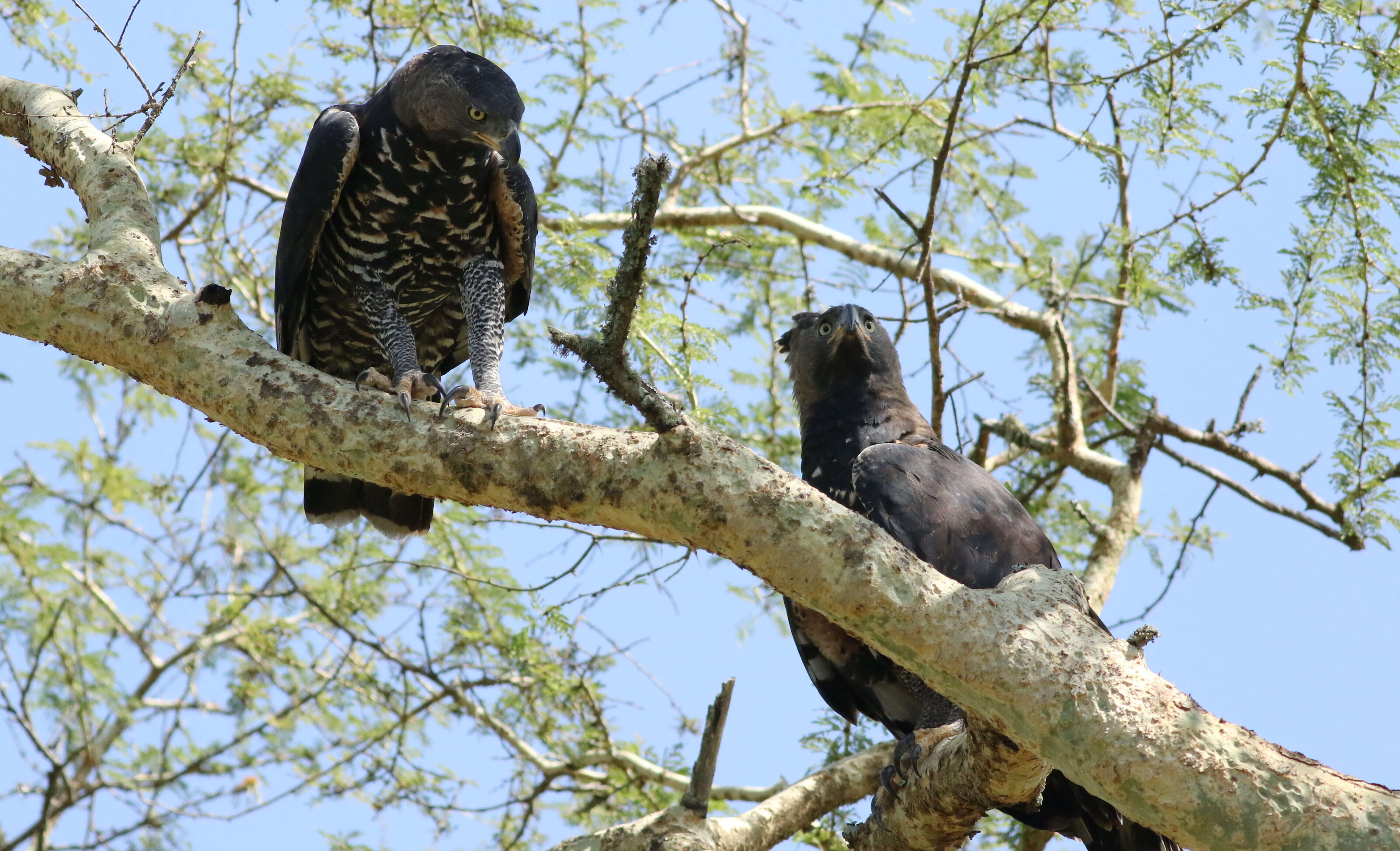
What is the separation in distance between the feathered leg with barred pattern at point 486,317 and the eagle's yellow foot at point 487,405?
15.6 inches

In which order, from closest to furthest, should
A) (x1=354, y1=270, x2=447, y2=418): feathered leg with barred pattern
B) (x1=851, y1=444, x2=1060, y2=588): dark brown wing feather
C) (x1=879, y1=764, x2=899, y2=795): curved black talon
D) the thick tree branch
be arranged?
the thick tree branch
(x1=879, y1=764, x2=899, y2=795): curved black talon
(x1=851, y1=444, x2=1060, y2=588): dark brown wing feather
(x1=354, y1=270, x2=447, y2=418): feathered leg with barred pattern

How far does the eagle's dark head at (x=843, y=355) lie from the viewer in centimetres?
536

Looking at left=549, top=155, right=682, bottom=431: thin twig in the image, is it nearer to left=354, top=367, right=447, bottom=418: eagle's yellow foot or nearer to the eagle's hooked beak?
left=354, top=367, right=447, bottom=418: eagle's yellow foot

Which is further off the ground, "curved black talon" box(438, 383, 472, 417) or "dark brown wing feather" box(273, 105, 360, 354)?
"dark brown wing feather" box(273, 105, 360, 354)

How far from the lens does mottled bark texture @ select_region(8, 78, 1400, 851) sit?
2436 millimetres

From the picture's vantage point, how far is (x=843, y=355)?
538 centimetres

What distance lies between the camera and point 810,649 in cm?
480

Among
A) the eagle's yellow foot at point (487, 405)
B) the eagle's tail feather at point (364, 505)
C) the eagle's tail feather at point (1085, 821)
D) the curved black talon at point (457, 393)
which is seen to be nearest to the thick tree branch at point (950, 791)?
the eagle's tail feather at point (1085, 821)

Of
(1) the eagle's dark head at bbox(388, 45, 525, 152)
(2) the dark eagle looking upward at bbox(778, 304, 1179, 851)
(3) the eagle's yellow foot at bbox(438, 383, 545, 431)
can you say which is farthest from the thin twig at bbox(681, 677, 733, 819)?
(1) the eagle's dark head at bbox(388, 45, 525, 152)

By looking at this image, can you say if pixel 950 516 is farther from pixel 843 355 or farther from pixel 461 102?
pixel 461 102

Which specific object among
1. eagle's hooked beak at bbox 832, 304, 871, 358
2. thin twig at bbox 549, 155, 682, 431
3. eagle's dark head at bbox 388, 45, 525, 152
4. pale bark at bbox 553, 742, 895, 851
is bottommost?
pale bark at bbox 553, 742, 895, 851

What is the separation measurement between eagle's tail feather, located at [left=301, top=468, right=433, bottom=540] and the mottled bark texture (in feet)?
6.11

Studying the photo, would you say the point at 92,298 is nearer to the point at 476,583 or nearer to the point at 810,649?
the point at 810,649

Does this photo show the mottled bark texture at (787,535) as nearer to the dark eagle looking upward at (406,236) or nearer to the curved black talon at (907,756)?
the curved black talon at (907,756)
